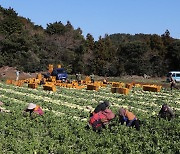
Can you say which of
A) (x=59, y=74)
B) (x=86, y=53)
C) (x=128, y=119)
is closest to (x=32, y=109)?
(x=128, y=119)

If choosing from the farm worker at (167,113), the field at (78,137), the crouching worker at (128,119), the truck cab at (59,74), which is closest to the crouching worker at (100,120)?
the field at (78,137)

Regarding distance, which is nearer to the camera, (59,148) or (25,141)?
(59,148)

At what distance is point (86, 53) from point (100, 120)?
180 feet

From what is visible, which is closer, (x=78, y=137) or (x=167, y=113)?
(x=78, y=137)

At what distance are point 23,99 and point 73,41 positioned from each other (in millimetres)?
47052

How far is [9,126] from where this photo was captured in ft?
52.4

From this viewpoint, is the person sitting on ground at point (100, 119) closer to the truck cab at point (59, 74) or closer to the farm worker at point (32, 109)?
the farm worker at point (32, 109)

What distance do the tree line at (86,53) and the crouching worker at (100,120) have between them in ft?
168

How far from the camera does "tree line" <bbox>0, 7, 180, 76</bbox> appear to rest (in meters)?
67.1

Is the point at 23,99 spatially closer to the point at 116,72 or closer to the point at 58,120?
the point at 58,120

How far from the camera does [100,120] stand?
15289 millimetres

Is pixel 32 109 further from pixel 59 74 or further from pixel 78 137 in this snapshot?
pixel 59 74

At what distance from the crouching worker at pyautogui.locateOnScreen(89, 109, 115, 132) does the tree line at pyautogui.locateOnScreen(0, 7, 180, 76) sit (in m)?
51.2

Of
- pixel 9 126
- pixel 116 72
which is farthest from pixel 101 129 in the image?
pixel 116 72
